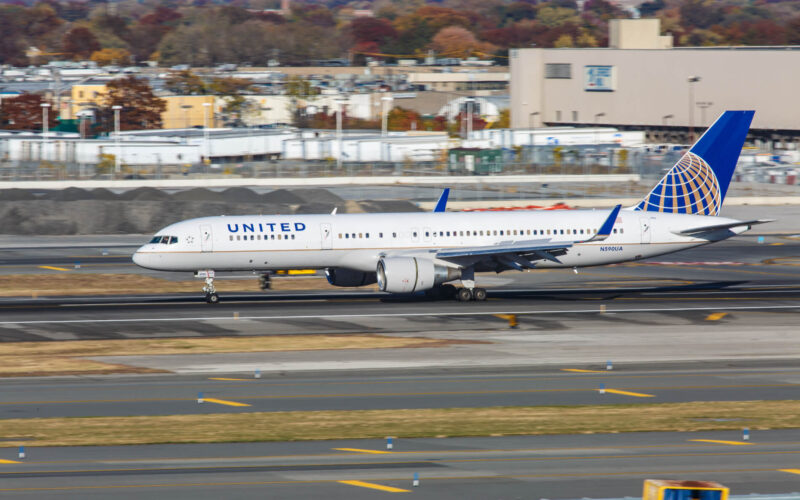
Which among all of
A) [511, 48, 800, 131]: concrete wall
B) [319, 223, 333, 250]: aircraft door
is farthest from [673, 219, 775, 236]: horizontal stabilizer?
[511, 48, 800, 131]: concrete wall

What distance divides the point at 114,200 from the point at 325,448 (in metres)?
56.9

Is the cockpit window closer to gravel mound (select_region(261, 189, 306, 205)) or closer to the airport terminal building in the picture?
gravel mound (select_region(261, 189, 306, 205))

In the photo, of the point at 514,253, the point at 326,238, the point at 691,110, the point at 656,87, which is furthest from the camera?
the point at 656,87

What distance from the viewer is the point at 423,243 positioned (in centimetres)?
4628

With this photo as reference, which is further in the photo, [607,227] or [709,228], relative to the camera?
[709,228]

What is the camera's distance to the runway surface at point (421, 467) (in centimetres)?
2067

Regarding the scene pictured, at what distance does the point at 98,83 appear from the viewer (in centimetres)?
17700

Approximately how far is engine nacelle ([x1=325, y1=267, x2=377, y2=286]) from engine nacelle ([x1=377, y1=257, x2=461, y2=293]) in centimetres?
207

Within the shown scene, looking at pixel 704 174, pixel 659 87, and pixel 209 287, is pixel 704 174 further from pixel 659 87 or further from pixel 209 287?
pixel 659 87

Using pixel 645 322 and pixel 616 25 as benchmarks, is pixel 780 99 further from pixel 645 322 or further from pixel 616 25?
pixel 645 322

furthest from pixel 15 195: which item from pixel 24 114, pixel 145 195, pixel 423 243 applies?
pixel 24 114

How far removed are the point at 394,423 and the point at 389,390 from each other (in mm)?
3782

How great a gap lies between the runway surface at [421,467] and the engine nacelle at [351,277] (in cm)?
2235

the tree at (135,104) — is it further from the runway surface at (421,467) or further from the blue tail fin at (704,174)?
the runway surface at (421,467)
